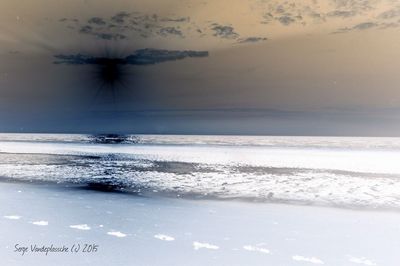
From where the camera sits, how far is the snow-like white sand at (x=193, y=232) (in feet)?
24.2

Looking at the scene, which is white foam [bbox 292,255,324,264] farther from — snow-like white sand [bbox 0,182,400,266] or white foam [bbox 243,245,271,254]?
white foam [bbox 243,245,271,254]

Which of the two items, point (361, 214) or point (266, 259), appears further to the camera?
point (361, 214)

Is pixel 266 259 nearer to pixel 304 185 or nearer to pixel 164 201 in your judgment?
pixel 164 201

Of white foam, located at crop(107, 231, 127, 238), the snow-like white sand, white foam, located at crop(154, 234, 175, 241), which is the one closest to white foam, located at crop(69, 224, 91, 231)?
the snow-like white sand

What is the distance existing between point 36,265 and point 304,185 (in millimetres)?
15286

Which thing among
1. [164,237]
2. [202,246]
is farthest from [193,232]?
[202,246]

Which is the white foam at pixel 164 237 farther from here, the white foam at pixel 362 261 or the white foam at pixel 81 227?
the white foam at pixel 362 261

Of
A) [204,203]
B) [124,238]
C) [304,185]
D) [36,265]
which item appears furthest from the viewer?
[304,185]

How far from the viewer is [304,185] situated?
19.1 meters

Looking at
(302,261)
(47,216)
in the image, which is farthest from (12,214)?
(302,261)

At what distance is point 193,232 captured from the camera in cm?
939

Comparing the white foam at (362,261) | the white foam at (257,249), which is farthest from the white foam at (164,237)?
the white foam at (362,261)

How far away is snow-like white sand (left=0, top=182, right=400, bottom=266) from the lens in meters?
7.38

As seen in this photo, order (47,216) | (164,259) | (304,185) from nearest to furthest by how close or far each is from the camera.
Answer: (164,259), (47,216), (304,185)
